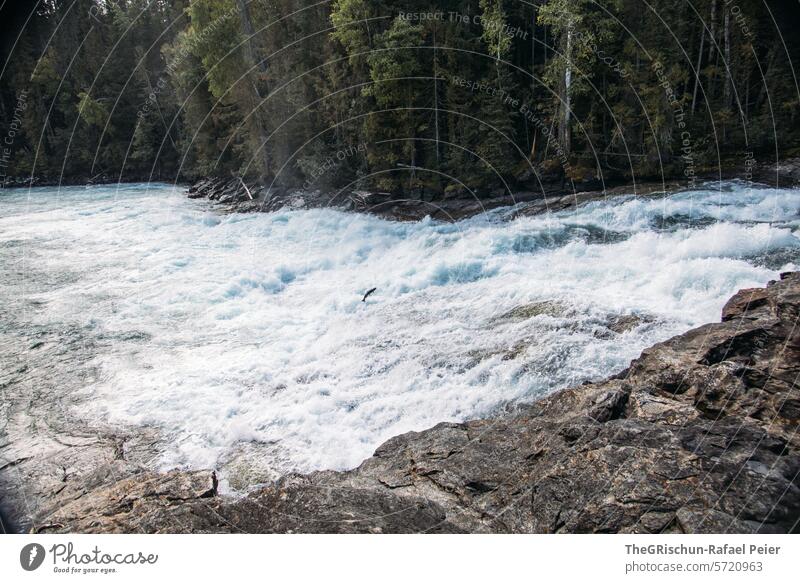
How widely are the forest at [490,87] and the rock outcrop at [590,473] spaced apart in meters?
15.6

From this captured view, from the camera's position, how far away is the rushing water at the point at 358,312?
30.1 ft

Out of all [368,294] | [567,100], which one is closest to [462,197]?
[567,100]

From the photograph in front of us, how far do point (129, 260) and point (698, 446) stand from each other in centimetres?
1993

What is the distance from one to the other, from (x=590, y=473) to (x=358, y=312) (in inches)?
357

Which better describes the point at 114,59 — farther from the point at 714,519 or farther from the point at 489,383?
the point at 714,519

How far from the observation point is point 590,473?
18.3 ft

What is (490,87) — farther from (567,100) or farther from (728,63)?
(728,63)

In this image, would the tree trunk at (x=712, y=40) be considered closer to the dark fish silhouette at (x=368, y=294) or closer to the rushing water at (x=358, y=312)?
the rushing water at (x=358, y=312)

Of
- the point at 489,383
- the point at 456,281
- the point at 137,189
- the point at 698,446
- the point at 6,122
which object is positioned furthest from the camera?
the point at 6,122

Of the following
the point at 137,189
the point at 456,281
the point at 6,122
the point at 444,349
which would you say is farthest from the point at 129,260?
the point at 6,122

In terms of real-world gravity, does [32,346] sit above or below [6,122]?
below

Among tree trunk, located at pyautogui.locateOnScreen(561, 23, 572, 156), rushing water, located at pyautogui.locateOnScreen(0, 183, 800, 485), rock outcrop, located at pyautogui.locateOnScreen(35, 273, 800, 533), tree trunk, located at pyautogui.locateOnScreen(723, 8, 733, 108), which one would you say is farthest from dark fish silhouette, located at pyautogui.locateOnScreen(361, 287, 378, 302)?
tree trunk, located at pyautogui.locateOnScreen(723, 8, 733, 108)

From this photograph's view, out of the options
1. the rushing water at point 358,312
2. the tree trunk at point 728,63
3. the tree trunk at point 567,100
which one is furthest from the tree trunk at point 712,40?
the rushing water at point 358,312

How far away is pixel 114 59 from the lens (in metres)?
49.9
